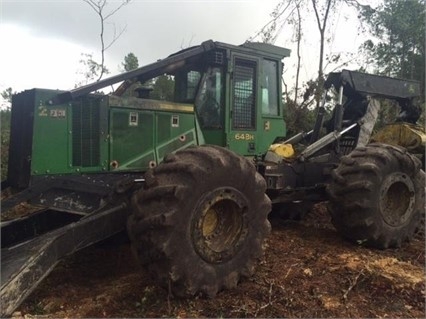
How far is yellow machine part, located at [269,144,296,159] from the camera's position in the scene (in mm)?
7250

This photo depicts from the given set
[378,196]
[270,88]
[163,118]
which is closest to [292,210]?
[378,196]

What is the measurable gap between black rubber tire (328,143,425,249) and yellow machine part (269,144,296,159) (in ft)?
3.11

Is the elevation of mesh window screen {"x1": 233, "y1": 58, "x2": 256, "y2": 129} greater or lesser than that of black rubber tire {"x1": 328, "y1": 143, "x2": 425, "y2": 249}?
greater

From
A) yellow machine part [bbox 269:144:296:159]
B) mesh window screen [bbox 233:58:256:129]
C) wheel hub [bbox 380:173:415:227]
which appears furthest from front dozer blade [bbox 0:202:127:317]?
wheel hub [bbox 380:173:415:227]

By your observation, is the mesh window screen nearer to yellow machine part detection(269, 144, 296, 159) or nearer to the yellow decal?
the yellow decal

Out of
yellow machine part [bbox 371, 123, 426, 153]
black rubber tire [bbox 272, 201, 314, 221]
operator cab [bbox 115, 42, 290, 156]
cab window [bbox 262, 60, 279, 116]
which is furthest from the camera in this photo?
yellow machine part [bbox 371, 123, 426, 153]

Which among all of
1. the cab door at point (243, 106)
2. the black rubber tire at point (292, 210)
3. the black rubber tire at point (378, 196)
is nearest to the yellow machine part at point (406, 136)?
the black rubber tire at point (378, 196)

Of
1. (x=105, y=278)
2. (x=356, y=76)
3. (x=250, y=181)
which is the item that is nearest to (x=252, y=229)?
(x=250, y=181)

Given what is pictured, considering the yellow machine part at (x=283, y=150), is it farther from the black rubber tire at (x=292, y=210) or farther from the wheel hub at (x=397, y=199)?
the wheel hub at (x=397, y=199)

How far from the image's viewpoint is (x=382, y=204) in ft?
21.7

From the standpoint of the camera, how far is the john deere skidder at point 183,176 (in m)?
4.50

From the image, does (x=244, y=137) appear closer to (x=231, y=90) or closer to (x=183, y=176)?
(x=231, y=90)

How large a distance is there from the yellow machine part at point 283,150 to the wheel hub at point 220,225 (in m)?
2.24

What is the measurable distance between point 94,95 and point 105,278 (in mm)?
2077
